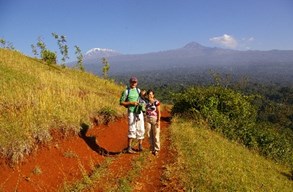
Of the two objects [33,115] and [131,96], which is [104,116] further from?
[33,115]

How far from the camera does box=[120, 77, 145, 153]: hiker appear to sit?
11.1m

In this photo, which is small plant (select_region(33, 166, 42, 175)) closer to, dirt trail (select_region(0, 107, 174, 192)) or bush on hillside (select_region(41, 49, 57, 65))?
dirt trail (select_region(0, 107, 174, 192))

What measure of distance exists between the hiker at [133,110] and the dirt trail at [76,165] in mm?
694

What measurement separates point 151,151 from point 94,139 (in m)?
2.06

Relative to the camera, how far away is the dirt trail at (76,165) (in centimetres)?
816

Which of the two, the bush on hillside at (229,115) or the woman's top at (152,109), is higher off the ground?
the woman's top at (152,109)

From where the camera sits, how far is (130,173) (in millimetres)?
9156

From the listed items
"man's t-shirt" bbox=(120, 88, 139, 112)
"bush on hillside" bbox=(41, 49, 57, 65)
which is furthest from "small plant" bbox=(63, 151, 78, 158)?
"bush on hillside" bbox=(41, 49, 57, 65)

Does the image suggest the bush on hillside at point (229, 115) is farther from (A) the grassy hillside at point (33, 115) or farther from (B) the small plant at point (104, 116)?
(A) the grassy hillside at point (33, 115)

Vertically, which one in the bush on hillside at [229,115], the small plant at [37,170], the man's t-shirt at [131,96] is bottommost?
the bush on hillside at [229,115]

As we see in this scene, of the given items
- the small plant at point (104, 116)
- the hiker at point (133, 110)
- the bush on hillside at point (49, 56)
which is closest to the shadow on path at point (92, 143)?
the hiker at point (133, 110)

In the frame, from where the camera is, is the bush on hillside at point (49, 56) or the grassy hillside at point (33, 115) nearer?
the grassy hillside at point (33, 115)

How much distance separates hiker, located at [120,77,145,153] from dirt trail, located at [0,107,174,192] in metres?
0.69

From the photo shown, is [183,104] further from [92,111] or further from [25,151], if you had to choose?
[25,151]
